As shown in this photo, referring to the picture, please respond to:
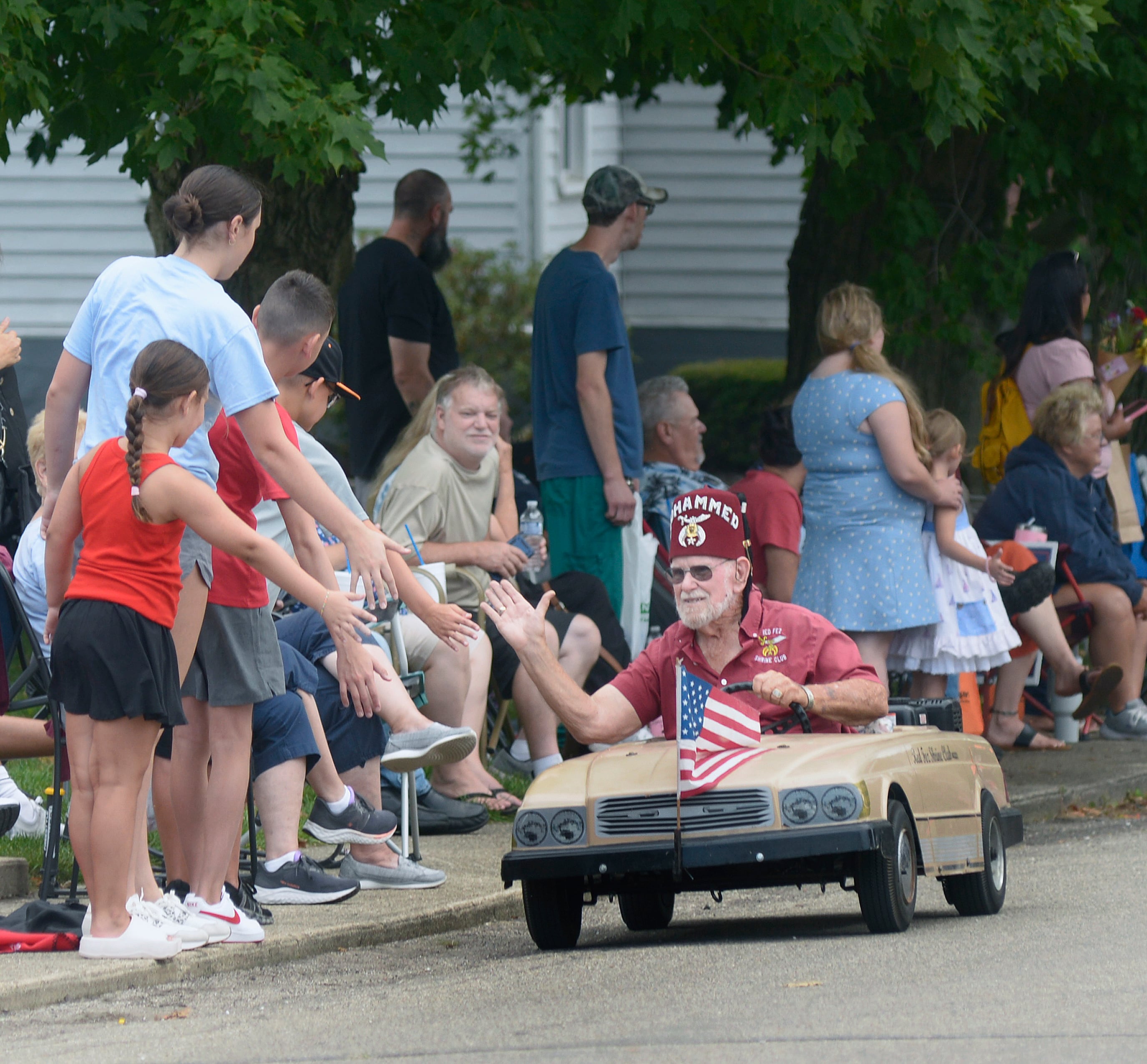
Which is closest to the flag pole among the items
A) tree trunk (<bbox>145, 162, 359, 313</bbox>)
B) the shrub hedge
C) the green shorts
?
the green shorts

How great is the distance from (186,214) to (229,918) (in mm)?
2173

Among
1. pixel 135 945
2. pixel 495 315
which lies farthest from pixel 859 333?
pixel 495 315

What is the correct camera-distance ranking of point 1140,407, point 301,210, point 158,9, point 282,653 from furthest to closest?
point 1140,407
point 301,210
point 158,9
point 282,653

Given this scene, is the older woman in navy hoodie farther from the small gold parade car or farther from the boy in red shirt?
the small gold parade car

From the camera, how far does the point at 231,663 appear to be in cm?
641

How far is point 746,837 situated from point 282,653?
2.02 meters

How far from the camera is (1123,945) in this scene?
629cm

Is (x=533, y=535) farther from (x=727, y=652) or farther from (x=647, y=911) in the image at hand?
(x=727, y=652)

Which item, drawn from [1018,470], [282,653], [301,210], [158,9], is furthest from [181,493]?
[1018,470]

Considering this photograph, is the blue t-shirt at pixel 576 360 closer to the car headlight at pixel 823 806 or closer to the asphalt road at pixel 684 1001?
the asphalt road at pixel 684 1001

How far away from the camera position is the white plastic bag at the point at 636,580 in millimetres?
10078

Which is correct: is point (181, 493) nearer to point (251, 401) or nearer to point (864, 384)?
point (251, 401)

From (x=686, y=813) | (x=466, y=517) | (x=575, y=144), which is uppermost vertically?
(x=575, y=144)

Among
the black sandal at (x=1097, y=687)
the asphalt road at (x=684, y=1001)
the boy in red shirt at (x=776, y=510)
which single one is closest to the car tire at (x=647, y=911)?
the asphalt road at (x=684, y=1001)
